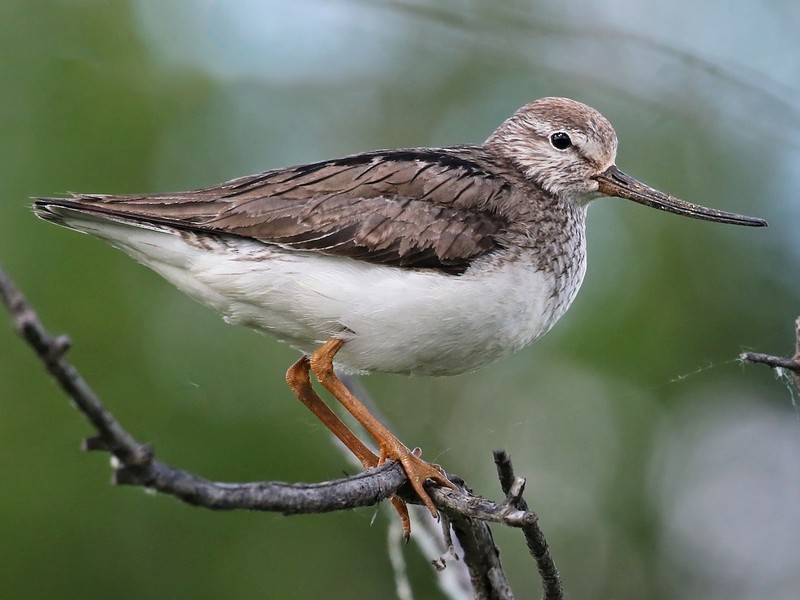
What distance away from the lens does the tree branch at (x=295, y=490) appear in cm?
254

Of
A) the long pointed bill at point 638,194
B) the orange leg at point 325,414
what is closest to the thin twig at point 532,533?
the orange leg at point 325,414

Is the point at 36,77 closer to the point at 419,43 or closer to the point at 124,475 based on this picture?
the point at 419,43

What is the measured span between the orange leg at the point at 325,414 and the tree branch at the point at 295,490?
32.5 inches

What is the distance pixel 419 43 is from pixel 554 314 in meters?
6.40

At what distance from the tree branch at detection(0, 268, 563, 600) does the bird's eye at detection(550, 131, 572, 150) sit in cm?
261

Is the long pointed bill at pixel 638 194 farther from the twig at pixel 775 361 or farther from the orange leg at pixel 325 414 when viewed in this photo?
the twig at pixel 775 361

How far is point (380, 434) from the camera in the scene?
585cm

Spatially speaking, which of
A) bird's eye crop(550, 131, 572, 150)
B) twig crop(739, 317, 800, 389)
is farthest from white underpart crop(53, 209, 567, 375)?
twig crop(739, 317, 800, 389)

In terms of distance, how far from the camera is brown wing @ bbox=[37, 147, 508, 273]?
5953 mm

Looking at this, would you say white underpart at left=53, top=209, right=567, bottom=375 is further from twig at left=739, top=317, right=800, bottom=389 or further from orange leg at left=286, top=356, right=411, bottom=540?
twig at left=739, top=317, right=800, bottom=389

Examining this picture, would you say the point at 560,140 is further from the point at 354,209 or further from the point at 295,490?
the point at 295,490

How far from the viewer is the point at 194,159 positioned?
31.5 ft

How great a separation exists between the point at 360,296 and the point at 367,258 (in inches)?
10.0

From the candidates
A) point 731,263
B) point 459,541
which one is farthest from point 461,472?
point 459,541
